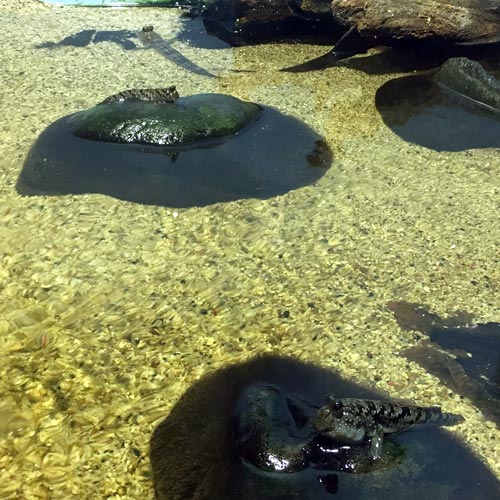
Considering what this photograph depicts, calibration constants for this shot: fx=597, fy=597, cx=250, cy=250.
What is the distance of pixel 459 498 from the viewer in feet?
11.4

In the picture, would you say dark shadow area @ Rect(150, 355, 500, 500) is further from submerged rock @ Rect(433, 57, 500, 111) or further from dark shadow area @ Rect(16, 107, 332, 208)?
submerged rock @ Rect(433, 57, 500, 111)

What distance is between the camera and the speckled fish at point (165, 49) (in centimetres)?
912

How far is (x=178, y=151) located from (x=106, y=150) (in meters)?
0.81

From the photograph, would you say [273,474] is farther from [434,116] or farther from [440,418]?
[434,116]

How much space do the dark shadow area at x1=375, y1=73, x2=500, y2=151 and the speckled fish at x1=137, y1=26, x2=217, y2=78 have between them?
272 cm

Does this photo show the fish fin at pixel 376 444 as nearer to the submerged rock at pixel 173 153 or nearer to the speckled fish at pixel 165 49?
the submerged rock at pixel 173 153

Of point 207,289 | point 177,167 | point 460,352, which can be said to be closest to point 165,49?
point 177,167

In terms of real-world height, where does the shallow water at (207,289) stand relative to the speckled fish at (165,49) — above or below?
above

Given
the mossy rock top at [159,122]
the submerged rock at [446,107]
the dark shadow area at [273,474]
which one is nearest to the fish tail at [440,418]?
the dark shadow area at [273,474]

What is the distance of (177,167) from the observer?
6590mm

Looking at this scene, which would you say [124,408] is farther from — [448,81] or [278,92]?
[448,81]

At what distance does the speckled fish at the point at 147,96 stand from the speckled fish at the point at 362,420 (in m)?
4.97

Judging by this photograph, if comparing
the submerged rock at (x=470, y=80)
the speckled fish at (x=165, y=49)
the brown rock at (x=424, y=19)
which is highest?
the brown rock at (x=424, y=19)

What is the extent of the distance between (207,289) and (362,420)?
1.89m
